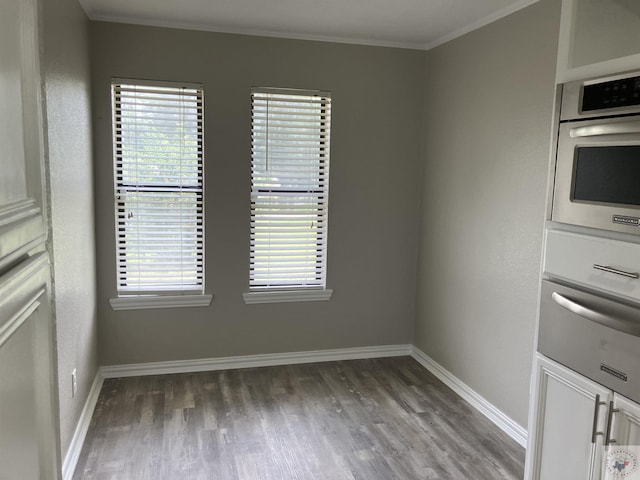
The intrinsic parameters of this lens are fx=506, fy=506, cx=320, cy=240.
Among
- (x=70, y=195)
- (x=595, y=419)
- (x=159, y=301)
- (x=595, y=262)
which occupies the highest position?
(x=70, y=195)

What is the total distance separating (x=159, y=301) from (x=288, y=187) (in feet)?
4.06

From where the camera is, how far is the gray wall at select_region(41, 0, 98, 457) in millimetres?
2240

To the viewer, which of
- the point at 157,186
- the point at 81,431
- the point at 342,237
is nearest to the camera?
the point at 81,431

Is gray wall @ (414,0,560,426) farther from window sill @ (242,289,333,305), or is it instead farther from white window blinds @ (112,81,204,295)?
white window blinds @ (112,81,204,295)

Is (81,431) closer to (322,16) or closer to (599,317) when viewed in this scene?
(599,317)

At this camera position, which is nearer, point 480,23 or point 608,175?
point 608,175

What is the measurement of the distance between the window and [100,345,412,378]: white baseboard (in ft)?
1.77

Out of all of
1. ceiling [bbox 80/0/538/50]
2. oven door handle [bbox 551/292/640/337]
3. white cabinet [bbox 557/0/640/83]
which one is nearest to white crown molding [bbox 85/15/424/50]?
ceiling [bbox 80/0/538/50]

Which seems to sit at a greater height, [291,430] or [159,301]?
[159,301]

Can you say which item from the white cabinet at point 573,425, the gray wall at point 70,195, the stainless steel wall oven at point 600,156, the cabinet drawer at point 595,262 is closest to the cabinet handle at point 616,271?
the cabinet drawer at point 595,262

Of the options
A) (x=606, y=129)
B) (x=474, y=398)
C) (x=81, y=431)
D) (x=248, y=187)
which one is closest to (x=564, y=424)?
(x=606, y=129)

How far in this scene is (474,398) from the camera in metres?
3.31

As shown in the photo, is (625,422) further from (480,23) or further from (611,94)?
(480,23)

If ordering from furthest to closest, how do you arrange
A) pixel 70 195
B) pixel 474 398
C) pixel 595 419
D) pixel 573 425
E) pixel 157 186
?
pixel 157 186 → pixel 474 398 → pixel 70 195 → pixel 573 425 → pixel 595 419
